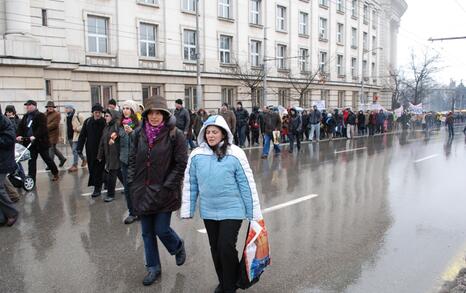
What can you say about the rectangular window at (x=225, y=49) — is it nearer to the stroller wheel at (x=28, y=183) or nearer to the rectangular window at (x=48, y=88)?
the rectangular window at (x=48, y=88)

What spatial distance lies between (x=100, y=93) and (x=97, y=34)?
10.3ft

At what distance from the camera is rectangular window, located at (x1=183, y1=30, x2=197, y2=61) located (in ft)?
91.6

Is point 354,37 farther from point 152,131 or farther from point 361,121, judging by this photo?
point 152,131

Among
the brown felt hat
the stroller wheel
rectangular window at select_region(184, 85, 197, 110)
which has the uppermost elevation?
rectangular window at select_region(184, 85, 197, 110)

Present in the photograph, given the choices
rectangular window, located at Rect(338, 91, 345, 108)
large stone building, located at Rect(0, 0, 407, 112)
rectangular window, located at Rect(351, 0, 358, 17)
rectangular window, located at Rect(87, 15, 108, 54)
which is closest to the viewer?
large stone building, located at Rect(0, 0, 407, 112)

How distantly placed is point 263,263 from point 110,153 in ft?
15.2

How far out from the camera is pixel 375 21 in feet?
172

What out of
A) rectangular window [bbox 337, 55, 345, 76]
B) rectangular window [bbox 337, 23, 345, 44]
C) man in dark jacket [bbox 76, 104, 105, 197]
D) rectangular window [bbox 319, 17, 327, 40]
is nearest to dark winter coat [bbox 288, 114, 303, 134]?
man in dark jacket [bbox 76, 104, 105, 197]

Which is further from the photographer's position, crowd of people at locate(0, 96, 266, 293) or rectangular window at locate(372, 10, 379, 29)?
rectangular window at locate(372, 10, 379, 29)

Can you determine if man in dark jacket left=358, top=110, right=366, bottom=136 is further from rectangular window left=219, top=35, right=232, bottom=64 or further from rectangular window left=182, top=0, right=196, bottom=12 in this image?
rectangular window left=182, top=0, right=196, bottom=12

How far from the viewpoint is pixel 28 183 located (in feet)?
30.1

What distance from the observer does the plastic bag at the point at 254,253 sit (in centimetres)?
379

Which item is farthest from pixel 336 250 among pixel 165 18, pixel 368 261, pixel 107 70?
pixel 165 18

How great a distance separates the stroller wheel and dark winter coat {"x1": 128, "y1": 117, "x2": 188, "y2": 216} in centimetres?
580
